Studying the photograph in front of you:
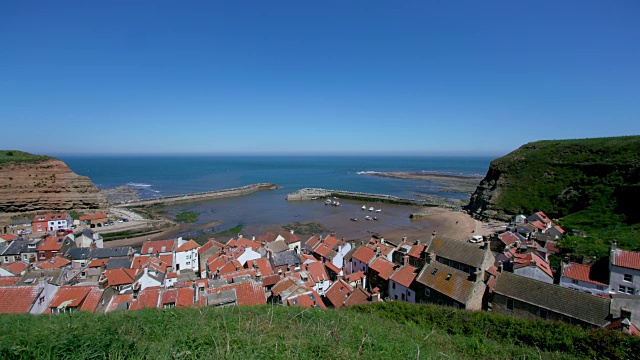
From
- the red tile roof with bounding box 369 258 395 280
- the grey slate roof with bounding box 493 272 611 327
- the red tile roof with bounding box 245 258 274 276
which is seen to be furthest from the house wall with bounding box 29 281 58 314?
the grey slate roof with bounding box 493 272 611 327

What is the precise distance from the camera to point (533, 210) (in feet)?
188

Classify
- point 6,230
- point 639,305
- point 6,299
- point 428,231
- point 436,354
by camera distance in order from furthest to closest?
point 428,231
point 6,230
point 639,305
point 6,299
point 436,354

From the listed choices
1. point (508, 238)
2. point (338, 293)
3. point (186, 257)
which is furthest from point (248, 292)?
point (508, 238)

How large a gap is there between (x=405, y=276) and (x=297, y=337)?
56.6 feet

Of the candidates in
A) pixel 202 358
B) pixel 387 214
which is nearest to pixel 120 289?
pixel 202 358

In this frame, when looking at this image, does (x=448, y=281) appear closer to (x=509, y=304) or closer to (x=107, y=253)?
(x=509, y=304)

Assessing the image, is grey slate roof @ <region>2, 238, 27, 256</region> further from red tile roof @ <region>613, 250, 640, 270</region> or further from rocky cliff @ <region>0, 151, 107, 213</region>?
red tile roof @ <region>613, 250, 640, 270</region>

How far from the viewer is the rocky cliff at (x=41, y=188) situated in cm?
5634

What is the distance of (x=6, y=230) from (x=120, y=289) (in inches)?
1722

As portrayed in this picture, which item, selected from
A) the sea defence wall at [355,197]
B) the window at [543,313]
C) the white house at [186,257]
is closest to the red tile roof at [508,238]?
the window at [543,313]

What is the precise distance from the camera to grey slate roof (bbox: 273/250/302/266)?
2916cm

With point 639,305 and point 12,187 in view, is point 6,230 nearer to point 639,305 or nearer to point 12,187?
point 12,187

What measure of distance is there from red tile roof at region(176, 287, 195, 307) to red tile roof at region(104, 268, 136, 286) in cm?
946

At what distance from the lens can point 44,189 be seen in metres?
59.3
